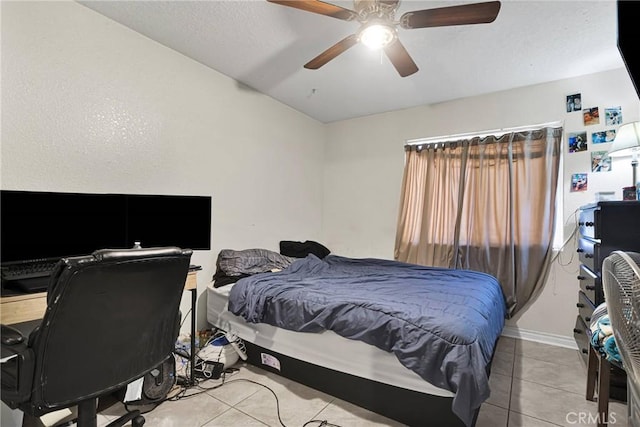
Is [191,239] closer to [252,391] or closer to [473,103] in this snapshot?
[252,391]

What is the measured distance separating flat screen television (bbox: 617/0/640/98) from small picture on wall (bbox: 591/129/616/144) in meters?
2.46

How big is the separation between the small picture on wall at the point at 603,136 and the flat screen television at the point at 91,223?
3469mm

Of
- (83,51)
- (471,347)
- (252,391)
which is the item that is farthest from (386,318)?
(83,51)

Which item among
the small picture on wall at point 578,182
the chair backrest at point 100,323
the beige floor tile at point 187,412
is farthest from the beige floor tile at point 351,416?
the small picture on wall at point 578,182

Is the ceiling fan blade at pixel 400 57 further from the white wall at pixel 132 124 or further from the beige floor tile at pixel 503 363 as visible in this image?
the beige floor tile at pixel 503 363

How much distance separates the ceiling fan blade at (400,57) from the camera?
192 cm

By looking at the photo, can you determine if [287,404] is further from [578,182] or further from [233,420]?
[578,182]

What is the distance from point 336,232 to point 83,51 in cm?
323

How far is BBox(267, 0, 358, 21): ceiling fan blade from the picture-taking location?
1629mm

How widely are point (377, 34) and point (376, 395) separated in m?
2.11

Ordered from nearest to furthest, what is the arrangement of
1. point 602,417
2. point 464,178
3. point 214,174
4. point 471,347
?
point 471,347 → point 602,417 → point 214,174 → point 464,178

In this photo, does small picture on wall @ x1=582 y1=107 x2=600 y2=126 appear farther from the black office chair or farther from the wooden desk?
the wooden desk

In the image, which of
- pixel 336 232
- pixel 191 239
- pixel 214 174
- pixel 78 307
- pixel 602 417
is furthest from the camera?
pixel 336 232

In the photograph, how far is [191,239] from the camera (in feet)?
7.39
